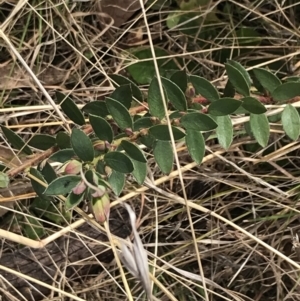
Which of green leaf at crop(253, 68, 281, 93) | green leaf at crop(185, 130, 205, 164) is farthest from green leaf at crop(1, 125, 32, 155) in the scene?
green leaf at crop(253, 68, 281, 93)

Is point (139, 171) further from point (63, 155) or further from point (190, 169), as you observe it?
point (190, 169)

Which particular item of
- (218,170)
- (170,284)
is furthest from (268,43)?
(170,284)

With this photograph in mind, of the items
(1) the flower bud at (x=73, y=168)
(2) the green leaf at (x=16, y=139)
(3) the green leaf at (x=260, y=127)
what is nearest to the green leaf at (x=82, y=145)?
(1) the flower bud at (x=73, y=168)

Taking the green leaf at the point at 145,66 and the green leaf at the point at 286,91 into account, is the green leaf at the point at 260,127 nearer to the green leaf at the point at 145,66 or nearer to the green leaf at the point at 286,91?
the green leaf at the point at 286,91

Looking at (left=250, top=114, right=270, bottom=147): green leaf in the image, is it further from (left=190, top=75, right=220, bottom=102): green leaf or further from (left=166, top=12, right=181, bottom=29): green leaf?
(left=166, top=12, right=181, bottom=29): green leaf

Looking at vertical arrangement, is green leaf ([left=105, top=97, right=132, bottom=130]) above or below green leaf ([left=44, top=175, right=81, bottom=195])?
above

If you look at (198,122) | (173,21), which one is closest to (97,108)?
(198,122)
